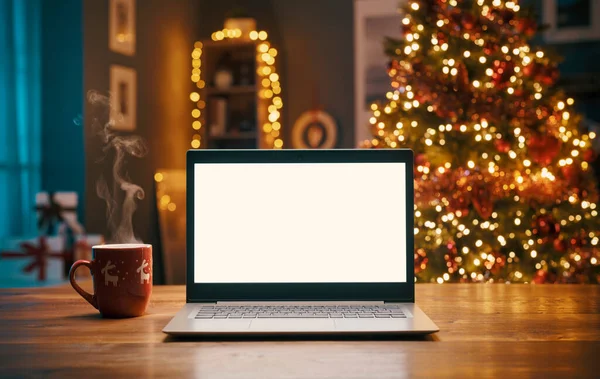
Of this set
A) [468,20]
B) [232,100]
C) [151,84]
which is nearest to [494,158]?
[468,20]

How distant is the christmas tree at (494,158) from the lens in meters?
2.49

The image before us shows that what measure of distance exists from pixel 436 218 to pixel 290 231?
1.65 metres

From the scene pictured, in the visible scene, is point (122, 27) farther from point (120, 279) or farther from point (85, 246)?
point (120, 279)

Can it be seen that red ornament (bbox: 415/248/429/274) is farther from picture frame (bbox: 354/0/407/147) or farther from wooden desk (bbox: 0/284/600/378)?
picture frame (bbox: 354/0/407/147)

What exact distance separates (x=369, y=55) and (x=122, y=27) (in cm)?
201

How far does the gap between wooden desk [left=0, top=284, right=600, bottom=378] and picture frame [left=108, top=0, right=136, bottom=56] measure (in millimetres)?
3112

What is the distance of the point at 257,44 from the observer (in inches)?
185

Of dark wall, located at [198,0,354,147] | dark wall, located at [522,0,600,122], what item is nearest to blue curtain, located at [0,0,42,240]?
dark wall, located at [198,0,354,147]

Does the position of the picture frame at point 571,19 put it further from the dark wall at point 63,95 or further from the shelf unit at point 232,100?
the dark wall at point 63,95

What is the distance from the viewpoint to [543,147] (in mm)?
2441

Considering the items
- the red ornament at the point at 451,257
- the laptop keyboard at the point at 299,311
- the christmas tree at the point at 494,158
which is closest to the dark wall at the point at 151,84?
the christmas tree at the point at 494,158

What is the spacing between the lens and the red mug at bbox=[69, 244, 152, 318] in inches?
36.9

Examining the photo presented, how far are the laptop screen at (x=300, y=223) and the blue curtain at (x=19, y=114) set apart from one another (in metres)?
2.71

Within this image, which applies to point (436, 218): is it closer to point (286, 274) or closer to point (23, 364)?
point (286, 274)
